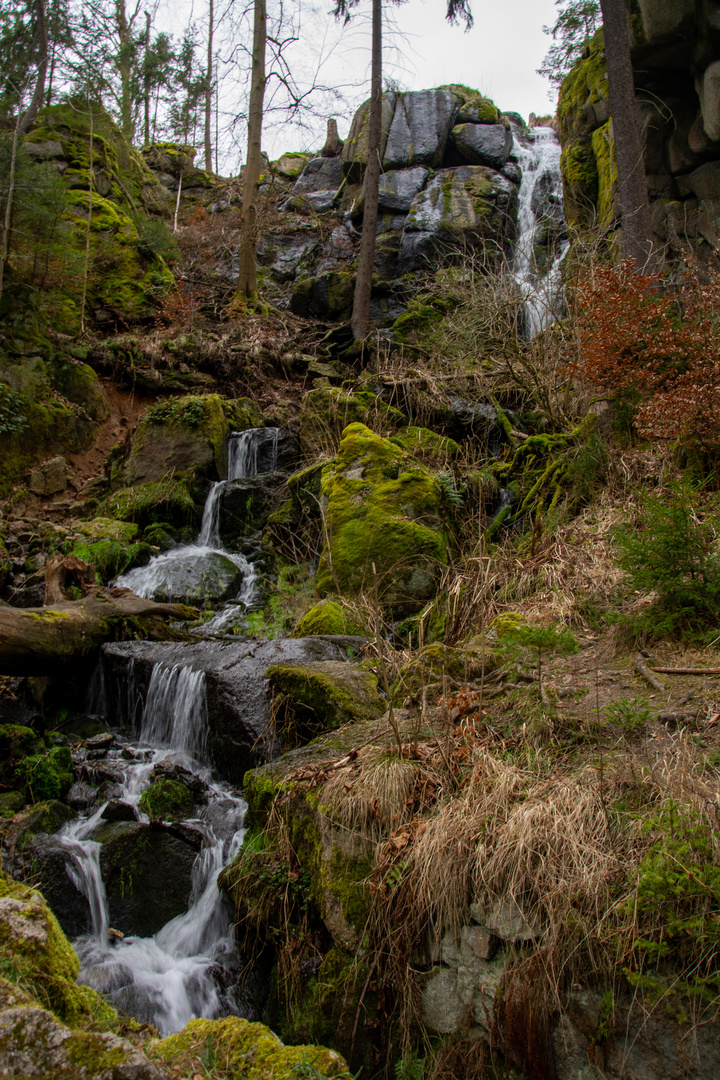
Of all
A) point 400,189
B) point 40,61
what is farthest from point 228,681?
point 40,61

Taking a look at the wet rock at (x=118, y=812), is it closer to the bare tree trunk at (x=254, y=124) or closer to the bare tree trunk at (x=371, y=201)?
the bare tree trunk at (x=371, y=201)

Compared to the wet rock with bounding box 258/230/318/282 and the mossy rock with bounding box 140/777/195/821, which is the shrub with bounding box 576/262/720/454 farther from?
the wet rock with bounding box 258/230/318/282

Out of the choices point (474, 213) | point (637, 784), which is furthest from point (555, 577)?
point (474, 213)

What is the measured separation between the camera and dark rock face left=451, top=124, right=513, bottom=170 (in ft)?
61.4

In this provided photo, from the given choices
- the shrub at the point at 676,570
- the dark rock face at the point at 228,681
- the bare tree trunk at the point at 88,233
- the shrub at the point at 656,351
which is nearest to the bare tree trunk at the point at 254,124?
the bare tree trunk at the point at 88,233

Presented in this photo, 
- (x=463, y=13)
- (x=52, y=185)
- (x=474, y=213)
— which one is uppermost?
(x=463, y=13)

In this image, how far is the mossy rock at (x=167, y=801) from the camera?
4.49 meters

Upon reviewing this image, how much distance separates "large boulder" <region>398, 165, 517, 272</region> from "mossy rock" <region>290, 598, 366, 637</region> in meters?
12.6

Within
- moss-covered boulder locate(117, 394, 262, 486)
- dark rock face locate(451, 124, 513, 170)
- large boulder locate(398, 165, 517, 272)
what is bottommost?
moss-covered boulder locate(117, 394, 262, 486)

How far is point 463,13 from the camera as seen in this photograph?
15469mm

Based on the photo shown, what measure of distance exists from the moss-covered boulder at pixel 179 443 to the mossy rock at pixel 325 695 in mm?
6856

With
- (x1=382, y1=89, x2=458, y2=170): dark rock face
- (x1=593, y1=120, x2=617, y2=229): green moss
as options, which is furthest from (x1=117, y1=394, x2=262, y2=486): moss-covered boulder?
(x1=382, y1=89, x2=458, y2=170): dark rock face

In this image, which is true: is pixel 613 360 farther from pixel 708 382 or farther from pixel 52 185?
pixel 52 185

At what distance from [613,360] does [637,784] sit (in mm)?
5021
